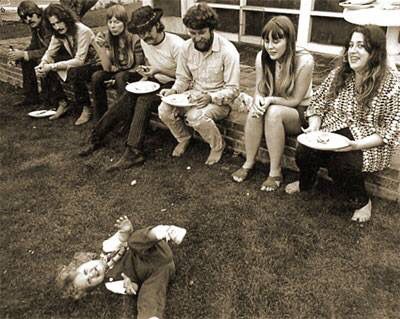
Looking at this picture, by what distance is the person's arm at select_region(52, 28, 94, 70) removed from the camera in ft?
12.3

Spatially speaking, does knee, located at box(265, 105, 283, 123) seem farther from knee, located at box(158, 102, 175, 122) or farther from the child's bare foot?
the child's bare foot

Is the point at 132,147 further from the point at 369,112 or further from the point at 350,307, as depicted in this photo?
the point at 350,307

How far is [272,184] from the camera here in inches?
105

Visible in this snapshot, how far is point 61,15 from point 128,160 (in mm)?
1456

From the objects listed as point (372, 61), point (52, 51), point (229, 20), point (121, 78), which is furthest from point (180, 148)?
point (229, 20)

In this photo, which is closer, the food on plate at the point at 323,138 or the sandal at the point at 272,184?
the food on plate at the point at 323,138

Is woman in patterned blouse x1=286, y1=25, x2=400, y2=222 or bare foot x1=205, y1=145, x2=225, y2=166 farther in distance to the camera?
bare foot x1=205, y1=145, x2=225, y2=166

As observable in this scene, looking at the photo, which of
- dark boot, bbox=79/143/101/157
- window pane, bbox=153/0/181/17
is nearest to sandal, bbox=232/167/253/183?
dark boot, bbox=79/143/101/157

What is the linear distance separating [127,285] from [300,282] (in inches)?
31.3

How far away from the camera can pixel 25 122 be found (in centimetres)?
404

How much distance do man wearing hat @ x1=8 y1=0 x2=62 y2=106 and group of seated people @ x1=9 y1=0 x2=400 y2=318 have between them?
0.01 meters

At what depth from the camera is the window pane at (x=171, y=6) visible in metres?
5.30

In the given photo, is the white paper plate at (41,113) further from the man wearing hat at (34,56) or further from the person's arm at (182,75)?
the person's arm at (182,75)

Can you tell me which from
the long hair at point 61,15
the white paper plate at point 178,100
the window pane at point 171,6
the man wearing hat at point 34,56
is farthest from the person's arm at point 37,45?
the white paper plate at point 178,100
